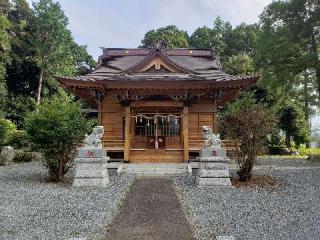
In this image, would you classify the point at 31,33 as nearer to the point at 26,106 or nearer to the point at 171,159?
the point at 26,106

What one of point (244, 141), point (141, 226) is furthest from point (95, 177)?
point (141, 226)

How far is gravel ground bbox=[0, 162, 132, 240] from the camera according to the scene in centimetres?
642

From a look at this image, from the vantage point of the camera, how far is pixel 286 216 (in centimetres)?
751

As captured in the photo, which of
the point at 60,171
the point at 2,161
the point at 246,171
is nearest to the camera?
the point at 246,171

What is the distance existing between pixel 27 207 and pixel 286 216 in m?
5.65

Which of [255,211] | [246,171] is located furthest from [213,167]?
[255,211]

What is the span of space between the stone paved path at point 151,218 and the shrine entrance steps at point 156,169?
4.31 meters

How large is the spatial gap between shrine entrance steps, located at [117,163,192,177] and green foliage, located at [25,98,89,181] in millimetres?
3296

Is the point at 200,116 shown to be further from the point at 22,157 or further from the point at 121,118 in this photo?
the point at 22,157

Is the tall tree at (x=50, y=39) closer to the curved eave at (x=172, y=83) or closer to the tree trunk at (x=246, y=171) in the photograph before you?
the curved eave at (x=172, y=83)

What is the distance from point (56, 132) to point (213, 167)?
209 inches

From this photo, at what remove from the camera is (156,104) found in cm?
1822

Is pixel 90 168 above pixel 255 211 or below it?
above

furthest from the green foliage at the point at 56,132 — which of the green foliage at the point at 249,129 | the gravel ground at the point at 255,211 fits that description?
the green foliage at the point at 249,129
